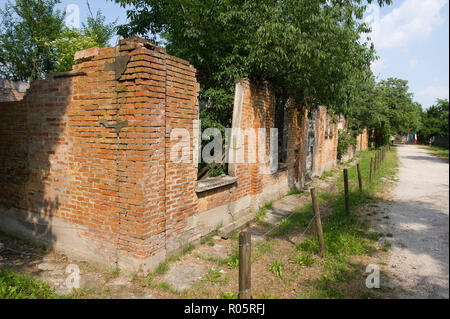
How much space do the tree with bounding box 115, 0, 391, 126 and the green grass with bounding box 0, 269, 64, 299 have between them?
5.24m

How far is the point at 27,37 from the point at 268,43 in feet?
79.5

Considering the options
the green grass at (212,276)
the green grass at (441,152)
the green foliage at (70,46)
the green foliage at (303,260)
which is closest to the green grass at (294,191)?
the green grass at (441,152)

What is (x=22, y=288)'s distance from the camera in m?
3.87

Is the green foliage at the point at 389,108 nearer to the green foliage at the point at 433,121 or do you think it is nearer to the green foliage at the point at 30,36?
the green foliage at the point at 433,121

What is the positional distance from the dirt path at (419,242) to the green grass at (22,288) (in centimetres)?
489

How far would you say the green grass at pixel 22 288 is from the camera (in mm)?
3622

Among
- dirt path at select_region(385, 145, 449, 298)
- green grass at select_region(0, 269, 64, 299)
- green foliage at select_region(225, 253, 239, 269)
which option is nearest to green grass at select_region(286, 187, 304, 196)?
dirt path at select_region(385, 145, 449, 298)

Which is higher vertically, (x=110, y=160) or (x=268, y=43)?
(x=268, y=43)

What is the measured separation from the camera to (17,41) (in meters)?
22.5

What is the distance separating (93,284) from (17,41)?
2613 cm

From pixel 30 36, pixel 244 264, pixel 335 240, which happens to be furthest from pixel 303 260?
pixel 30 36

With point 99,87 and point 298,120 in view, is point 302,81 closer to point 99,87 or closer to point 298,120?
point 298,120

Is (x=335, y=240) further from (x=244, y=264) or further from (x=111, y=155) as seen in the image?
(x=111, y=155)
